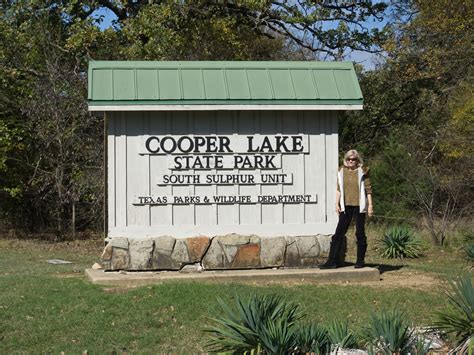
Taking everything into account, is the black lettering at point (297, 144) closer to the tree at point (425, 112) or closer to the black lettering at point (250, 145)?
the black lettering at point (250, 145)

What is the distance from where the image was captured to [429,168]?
68.0 feet

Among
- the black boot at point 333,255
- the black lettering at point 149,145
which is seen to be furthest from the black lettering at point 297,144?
the black lettering at point 149,145

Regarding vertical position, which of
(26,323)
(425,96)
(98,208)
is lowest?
(26,323)

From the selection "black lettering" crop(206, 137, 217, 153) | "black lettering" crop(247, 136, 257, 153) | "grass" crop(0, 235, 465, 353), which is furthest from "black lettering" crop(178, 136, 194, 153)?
"grass" crop(0, 235, 465, 353)

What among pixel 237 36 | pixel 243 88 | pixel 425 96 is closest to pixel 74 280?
pixel 243 88

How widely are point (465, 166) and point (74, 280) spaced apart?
13.2 metres

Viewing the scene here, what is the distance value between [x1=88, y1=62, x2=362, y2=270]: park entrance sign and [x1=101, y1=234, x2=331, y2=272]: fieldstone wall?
15 mm

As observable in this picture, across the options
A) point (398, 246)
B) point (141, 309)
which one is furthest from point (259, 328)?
point (398, 246)

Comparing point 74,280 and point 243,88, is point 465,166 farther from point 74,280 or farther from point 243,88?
point 74,280

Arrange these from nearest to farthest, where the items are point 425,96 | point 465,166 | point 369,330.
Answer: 1. point 369,330
2. point 465,166
3. point 425,96

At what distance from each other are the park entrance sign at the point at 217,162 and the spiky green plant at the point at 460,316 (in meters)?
4.18

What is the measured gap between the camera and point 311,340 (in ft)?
21.7

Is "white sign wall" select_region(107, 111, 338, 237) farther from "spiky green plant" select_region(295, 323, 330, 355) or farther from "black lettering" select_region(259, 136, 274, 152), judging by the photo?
"spiky green plant" select_region(295, 323, 330, 355)

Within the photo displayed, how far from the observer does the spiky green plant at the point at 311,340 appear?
259 inches
